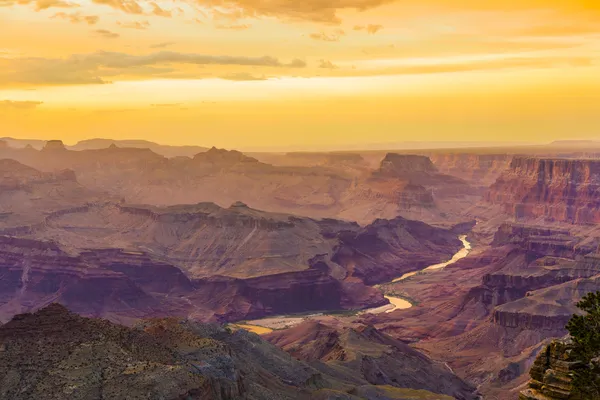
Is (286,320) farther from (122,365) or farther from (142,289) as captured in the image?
(122,365)

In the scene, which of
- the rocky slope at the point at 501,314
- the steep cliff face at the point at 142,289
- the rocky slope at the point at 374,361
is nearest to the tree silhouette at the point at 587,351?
the rocky slope at the point at 374,361

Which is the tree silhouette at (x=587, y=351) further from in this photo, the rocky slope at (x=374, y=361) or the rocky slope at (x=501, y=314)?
the rocky slope at (x=501, y=314)

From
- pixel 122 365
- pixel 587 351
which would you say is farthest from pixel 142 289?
pixel 587 351

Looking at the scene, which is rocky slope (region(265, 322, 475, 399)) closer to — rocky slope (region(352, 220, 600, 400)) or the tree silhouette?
rocky slope (region(352, 220, 600, 400))

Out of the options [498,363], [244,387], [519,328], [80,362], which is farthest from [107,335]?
[519,328]

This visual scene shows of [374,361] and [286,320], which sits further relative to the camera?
[286,320]

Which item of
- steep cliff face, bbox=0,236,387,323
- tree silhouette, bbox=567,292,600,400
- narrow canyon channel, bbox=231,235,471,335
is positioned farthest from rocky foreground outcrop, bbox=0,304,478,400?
steep cliff face, bbox=0,236,387,323
